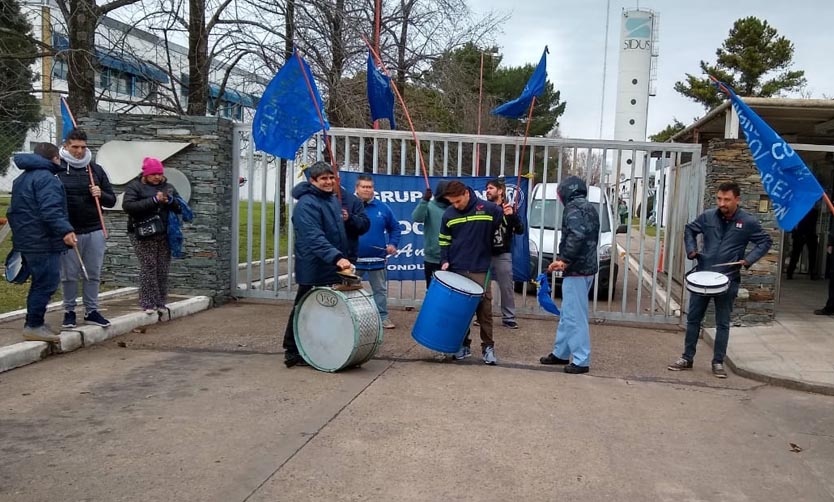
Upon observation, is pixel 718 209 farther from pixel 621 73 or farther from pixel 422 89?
pixel 621 73

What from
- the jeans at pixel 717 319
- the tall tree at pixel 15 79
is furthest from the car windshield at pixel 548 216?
the tall tree at pixel 15 79

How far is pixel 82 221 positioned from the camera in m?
6.95

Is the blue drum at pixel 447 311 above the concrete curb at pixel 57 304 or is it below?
above

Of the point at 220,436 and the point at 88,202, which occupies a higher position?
the point at 88,202

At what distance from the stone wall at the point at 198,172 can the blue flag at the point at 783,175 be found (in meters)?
6.26

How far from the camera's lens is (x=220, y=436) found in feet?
14.9

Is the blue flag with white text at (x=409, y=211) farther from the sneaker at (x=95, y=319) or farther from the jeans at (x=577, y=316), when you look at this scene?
the sneaker at (x=95, y=319)

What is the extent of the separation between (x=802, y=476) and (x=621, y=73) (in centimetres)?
4019

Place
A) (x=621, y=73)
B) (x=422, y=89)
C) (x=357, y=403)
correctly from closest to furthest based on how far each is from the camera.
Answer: (x=357, y=403) → (x=422, y=89) → (x=621, y=73)

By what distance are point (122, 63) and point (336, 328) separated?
917 centimetres

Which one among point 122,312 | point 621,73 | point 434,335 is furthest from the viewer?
point 621,73

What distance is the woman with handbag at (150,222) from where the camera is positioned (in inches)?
294

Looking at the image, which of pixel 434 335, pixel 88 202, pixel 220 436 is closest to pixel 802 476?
pixel 434 335

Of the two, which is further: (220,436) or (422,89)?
(422,89)
